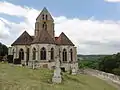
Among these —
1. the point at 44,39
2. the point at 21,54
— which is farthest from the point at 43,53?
the point at 21,54

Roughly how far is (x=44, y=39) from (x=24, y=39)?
5.96 metres

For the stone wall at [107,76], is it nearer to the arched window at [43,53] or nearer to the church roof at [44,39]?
the arched window at [43,53]

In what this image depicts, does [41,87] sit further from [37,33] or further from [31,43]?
→ [37,33]

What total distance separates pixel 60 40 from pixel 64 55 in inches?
131

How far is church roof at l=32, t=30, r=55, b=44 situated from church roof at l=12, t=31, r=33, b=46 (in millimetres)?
2942

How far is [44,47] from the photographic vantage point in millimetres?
57500

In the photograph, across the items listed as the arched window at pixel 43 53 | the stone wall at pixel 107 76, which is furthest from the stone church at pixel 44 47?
the stone wall at pixel 107 76

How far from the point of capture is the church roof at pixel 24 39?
61312 millimetres

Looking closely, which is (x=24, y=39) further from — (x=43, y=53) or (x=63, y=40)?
(x=63, y=40)

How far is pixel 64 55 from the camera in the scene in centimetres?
6122

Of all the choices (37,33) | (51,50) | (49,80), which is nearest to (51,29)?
(37,33)

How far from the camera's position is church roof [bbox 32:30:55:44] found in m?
57.7

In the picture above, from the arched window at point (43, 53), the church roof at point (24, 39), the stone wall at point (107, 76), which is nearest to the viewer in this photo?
the stone wall at point (107, 76)

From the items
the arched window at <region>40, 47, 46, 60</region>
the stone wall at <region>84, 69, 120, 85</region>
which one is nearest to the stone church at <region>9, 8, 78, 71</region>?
the arched window at <region>40, 47, 46, 60</region>
